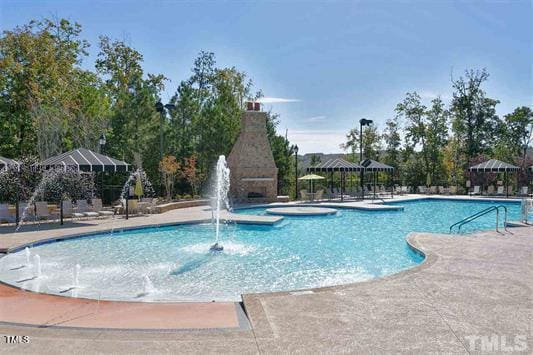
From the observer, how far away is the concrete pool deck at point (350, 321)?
4188mm

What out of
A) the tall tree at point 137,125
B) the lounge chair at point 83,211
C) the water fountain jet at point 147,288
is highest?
the tall tree at point 137,125

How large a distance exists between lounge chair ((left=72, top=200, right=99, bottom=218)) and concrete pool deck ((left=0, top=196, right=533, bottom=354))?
997 centimetres

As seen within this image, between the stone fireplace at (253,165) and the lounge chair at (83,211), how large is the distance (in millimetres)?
9248

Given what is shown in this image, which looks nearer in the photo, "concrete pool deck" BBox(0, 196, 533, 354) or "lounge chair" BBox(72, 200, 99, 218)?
"concrete pool deck" BBox(0, 196, 533, 354)

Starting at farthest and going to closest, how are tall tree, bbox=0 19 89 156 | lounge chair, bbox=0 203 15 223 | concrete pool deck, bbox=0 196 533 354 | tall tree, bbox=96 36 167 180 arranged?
tall tree, bbox=96 36 167 180, tall tree, bbox=0 19 89 156, lounge chair, bbox=0 203 15 223, concrete pool deck, bbox=0 196 533 354

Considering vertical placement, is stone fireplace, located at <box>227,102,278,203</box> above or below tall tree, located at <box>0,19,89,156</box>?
below

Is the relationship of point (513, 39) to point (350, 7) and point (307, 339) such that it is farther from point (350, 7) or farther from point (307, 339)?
point (307, 339)

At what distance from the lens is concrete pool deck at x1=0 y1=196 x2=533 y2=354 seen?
13.7 feet

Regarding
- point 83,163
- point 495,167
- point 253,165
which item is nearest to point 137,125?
point 253,165

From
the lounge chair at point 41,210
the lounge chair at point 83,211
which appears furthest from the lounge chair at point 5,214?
the lounge chair at point 83,211

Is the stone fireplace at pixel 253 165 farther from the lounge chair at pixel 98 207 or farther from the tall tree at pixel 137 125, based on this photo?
the lounge chair at pixel 98 207

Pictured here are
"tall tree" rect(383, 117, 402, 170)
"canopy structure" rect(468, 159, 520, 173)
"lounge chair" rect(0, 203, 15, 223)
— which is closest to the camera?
"lounge chair" rect(0, 203, 15, 223)

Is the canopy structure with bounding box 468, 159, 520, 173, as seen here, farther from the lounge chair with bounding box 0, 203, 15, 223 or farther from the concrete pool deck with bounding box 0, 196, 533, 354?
the lounge chair with bounding box 0, 203, 15, 223

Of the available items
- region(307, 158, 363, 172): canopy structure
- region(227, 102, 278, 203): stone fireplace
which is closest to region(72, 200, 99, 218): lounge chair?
region(227, 102, 278, 203): stone fireplace
